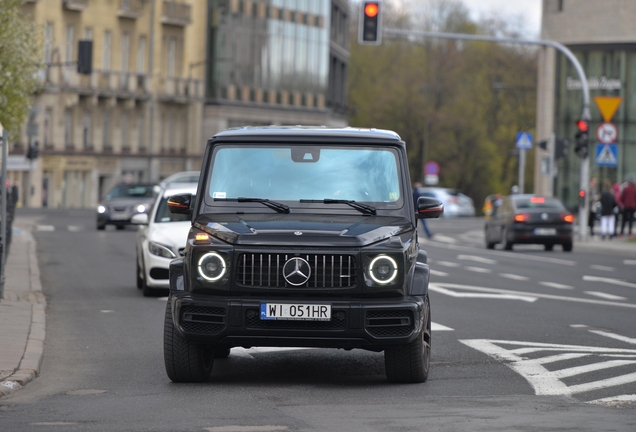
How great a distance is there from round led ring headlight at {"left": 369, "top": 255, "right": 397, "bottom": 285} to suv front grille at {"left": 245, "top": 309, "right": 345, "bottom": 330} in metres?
0.34

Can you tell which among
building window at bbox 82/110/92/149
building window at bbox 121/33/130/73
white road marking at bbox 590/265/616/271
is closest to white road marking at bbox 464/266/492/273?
white road marking at bbox 590/265/616/271

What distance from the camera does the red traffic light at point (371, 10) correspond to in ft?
108

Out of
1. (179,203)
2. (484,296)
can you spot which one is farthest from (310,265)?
(484,296)

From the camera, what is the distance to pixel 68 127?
71.9 meters

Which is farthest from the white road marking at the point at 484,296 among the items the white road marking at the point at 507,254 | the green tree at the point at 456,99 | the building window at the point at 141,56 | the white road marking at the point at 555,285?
the green tree at the point at 456,99

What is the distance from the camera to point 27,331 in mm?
13266

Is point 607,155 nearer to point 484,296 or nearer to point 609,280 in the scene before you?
point 609,280

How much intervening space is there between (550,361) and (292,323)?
10.1 ft

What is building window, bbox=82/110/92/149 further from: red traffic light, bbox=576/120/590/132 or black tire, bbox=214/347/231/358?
black tire, bbox=214/347/231/358

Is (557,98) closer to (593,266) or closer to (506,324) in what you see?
(593,266)

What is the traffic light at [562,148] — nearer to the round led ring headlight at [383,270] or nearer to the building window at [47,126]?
the round led ring headlight at [383,270]

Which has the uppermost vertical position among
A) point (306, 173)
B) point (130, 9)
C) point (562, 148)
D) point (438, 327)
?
point (130, 9)

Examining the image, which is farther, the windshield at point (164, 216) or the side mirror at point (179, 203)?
the windshield at point (164, 216)

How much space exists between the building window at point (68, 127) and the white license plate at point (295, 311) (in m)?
63.0
